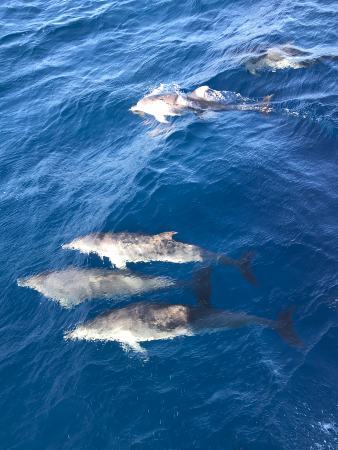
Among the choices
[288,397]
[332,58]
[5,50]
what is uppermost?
[5,50]

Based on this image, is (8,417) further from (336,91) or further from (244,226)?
(336,91)

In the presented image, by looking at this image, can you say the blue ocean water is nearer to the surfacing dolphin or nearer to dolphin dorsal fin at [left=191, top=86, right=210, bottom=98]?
the surfacing dolphin

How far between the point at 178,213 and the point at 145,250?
2.16m

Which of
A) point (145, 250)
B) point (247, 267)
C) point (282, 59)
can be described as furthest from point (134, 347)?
point (282, 59)

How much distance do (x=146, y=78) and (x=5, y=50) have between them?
1198cm

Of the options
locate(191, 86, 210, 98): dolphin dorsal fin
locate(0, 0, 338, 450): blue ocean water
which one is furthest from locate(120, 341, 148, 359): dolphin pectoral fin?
locate(191, 86, 210, 98): dolphin dorsal fin

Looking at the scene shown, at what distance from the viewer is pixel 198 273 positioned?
50.7ft

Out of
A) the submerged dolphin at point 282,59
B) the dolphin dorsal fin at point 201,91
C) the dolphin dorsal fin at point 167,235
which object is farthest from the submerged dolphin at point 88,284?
the submerged dolphin at point 282,59

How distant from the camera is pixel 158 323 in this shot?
14211mm

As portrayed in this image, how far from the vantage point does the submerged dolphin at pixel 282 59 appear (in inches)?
972

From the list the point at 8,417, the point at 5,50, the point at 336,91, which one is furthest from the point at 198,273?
the point at 5,50

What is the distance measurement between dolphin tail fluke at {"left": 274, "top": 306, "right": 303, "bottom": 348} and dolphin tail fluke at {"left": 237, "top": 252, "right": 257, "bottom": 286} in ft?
5.20

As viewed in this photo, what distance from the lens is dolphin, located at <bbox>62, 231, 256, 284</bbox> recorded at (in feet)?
51.9

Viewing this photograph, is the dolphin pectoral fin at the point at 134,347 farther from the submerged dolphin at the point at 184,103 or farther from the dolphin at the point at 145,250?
the submerged dolphin at the point at 184,103
